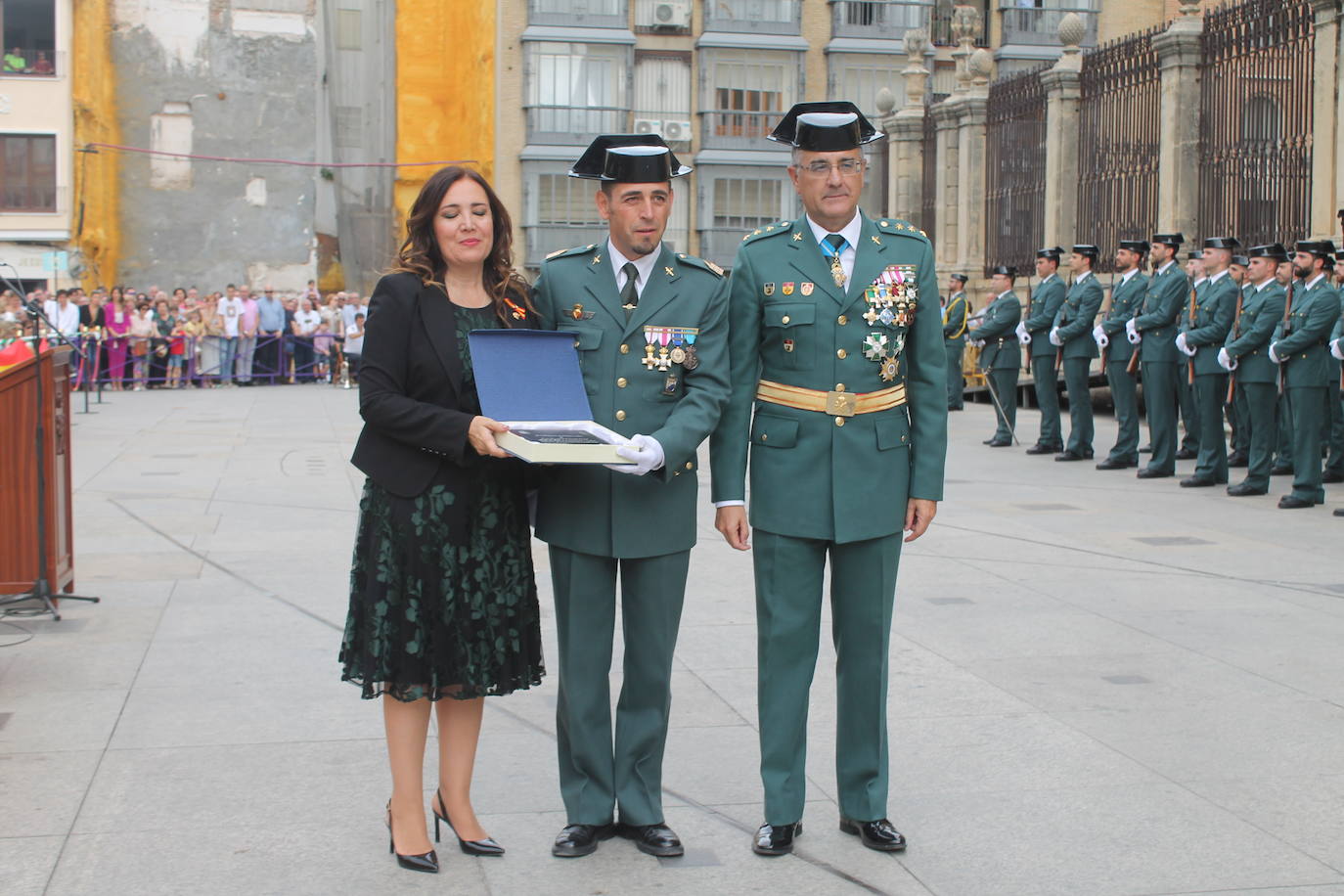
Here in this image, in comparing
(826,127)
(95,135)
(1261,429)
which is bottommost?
(1261,429)

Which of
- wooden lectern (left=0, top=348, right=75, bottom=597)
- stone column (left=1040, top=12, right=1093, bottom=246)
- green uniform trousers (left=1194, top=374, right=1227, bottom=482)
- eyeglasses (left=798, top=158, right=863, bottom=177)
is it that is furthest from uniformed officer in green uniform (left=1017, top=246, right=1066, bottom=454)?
eyeglasses (left=798, top=158, right=863, bottom=177)

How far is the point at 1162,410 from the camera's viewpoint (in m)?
15.0

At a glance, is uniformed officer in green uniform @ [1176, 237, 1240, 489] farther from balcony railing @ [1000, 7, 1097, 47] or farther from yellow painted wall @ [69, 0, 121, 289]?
balcony railing @ [1000, 7, 1097, 47]

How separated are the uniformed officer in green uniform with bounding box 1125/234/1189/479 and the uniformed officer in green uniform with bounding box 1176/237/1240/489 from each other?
29 cm

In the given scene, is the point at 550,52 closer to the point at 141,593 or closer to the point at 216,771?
the point at 141,593

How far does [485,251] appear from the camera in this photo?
4.58 m

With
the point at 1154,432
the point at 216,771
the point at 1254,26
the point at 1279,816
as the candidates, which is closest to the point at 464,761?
the point at 216,771

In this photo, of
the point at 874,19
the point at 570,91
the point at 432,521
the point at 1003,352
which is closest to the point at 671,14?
the point at 570,91

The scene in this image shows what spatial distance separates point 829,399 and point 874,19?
4497 cm

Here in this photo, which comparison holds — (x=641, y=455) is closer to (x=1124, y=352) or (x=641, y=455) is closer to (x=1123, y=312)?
(x=1123, y=312)

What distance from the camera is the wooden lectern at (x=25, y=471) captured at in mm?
7664

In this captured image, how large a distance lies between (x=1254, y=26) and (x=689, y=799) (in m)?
16.3

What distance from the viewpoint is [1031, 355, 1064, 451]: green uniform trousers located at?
17.2 metres

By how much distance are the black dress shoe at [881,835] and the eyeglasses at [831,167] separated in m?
1.87
